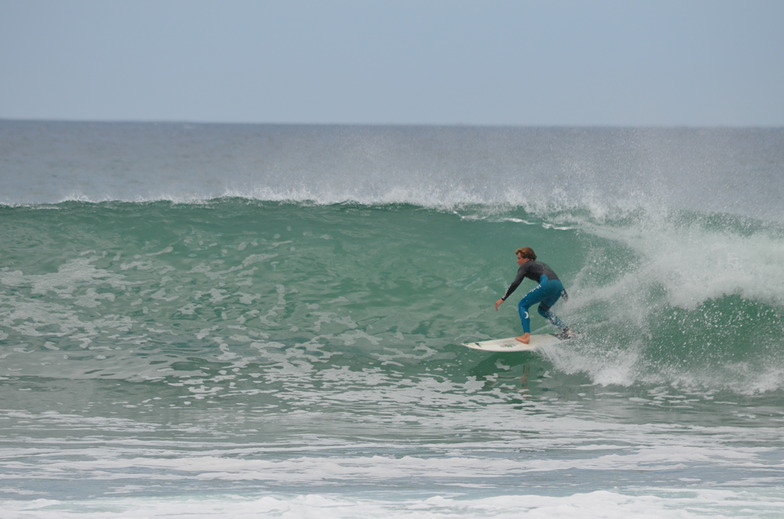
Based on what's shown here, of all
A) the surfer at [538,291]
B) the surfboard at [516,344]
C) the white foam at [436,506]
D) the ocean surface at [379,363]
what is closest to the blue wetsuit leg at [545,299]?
the surfer at [538,291]

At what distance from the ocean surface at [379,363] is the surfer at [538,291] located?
340 mm

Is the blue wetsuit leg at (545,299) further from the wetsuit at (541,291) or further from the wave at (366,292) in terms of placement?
the wave at (366,292)

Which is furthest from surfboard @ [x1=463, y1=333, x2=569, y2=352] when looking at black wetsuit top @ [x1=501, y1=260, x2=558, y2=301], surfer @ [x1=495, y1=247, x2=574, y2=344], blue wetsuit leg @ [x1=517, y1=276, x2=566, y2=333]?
black wetsuit top @ [x1=501, y1=260, x2=558, y2=301]

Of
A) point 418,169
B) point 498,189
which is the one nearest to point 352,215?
point 498,189

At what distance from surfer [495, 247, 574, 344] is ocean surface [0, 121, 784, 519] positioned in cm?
34

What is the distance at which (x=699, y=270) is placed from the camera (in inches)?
482

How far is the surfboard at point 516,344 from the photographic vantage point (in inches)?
410

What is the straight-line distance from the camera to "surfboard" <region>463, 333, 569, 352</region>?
10.4 metres

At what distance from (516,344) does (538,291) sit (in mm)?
691

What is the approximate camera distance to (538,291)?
1052 cm

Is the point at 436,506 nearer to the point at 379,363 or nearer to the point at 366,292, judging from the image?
the point at 379,363

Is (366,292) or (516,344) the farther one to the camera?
(366,292)

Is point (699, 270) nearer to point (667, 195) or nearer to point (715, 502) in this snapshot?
point (715, 502)

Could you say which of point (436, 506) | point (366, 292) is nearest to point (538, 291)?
point (366, 292)
